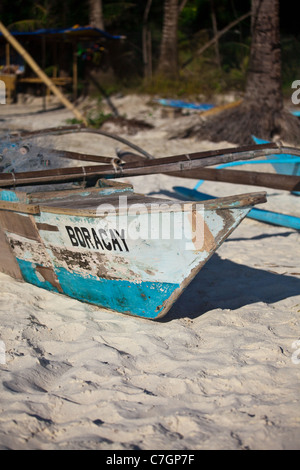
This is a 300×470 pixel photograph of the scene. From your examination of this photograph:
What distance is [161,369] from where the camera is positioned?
3107 millimetres

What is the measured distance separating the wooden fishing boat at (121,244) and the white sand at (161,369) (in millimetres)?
198

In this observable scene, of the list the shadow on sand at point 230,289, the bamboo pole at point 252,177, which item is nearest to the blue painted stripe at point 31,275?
the shadow on sand at point 230,289

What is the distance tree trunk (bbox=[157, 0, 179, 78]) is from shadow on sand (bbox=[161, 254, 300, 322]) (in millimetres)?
8962

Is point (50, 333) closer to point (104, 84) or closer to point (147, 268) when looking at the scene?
point (147, 268)

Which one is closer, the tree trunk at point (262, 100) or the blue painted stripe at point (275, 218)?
the blue painted stripe at point (275, 218)

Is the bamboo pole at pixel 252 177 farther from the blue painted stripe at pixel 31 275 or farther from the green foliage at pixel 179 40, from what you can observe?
the green foliage at pixel 179 40

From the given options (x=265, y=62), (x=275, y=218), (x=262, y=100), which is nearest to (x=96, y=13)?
(x=265, y=62)

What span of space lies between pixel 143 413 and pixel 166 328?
1.03 m

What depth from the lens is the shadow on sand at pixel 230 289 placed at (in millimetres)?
4051

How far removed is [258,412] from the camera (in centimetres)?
263

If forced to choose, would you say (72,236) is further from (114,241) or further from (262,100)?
(262,100)

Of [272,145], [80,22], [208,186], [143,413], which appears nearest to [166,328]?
[143,413]

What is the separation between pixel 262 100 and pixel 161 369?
24.3 ft

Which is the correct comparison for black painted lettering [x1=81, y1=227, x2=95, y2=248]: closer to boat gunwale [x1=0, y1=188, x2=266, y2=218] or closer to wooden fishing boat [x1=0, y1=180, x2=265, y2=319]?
wooden fishing boat [x1=0, y1=180, x2=265, y2=319]
